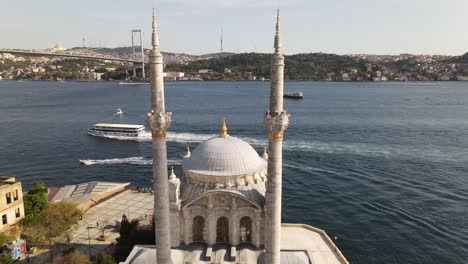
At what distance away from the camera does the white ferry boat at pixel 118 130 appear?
99750 mm

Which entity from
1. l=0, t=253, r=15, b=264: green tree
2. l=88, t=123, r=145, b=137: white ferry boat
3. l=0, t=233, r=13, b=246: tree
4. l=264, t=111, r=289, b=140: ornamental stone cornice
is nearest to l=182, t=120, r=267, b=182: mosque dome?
l=264, t=111, r=289, b=140: ornamental stone cornice

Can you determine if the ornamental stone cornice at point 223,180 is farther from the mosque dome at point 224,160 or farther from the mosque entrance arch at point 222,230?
the mosque entrance arch at point 222,230

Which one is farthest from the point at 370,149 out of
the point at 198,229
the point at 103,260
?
the point at 103,260

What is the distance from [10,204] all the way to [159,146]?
2993cm

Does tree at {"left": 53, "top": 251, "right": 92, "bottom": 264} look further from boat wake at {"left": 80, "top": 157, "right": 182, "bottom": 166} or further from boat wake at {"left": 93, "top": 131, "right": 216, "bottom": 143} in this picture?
boat wake at {"left": 93, "top": 131, "right": 216, "bottom": 143}

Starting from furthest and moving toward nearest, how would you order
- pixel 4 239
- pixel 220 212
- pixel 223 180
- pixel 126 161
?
pixel 126 161, pixel 4 239, pixel 223 180, pixel 220 212

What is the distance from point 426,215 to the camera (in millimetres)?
52594

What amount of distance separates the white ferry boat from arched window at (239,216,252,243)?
234 feet

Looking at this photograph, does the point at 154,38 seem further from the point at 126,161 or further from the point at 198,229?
the point at 126,161

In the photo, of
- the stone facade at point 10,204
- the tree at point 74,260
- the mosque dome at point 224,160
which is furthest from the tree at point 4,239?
the mosque dome at point 224,160

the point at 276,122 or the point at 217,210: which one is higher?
the point at 276,122

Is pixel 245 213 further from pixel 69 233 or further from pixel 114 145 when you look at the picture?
pixel 114 145

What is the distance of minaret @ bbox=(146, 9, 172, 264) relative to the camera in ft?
72.6

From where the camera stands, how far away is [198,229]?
34.5 m
